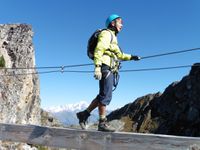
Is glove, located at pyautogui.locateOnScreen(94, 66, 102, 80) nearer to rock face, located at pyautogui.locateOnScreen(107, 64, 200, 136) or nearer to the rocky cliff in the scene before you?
the rocky cliff

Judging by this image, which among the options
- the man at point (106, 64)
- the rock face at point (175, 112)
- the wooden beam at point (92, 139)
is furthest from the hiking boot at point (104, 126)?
the rock face at point (175, 112)

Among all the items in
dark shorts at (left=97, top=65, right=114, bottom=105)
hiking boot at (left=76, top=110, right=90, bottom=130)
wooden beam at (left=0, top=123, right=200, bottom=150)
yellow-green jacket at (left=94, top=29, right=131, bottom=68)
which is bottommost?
wooden beam at (left=0, top=123, right=200, bottom=150)

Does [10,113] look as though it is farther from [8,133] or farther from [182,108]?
[182,108]

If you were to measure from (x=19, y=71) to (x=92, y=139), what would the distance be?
930 inches

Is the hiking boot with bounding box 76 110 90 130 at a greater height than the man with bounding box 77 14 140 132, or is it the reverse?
the man with bounding box 77 14 140 132

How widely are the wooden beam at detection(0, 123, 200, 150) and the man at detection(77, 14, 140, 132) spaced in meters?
0.40

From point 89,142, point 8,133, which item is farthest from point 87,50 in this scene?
point 8,133

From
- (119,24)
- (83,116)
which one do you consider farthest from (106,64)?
(83,116)

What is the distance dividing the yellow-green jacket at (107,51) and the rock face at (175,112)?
13187cm

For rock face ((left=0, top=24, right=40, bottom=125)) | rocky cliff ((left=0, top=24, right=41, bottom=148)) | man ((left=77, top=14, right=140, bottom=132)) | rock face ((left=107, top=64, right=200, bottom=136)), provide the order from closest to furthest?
man ((left=77, top=14, right=140, bottom=132)) → rocky cliff ((left=0, top=24, right=41, bottom=148)) → rock face ((left=0, top=24, right=40, bottom=125)) → rock face ((left=107, top=64, right=200, bottom=136))

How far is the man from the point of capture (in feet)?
28.8

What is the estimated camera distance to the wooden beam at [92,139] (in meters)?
7.02

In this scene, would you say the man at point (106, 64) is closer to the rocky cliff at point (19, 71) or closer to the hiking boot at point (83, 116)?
the hiking boot at point (83, 116)

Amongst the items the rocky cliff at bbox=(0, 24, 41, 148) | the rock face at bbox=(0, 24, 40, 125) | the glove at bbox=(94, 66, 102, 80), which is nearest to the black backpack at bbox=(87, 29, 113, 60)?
the glove at bbox=(94, 66, 102, 80)
